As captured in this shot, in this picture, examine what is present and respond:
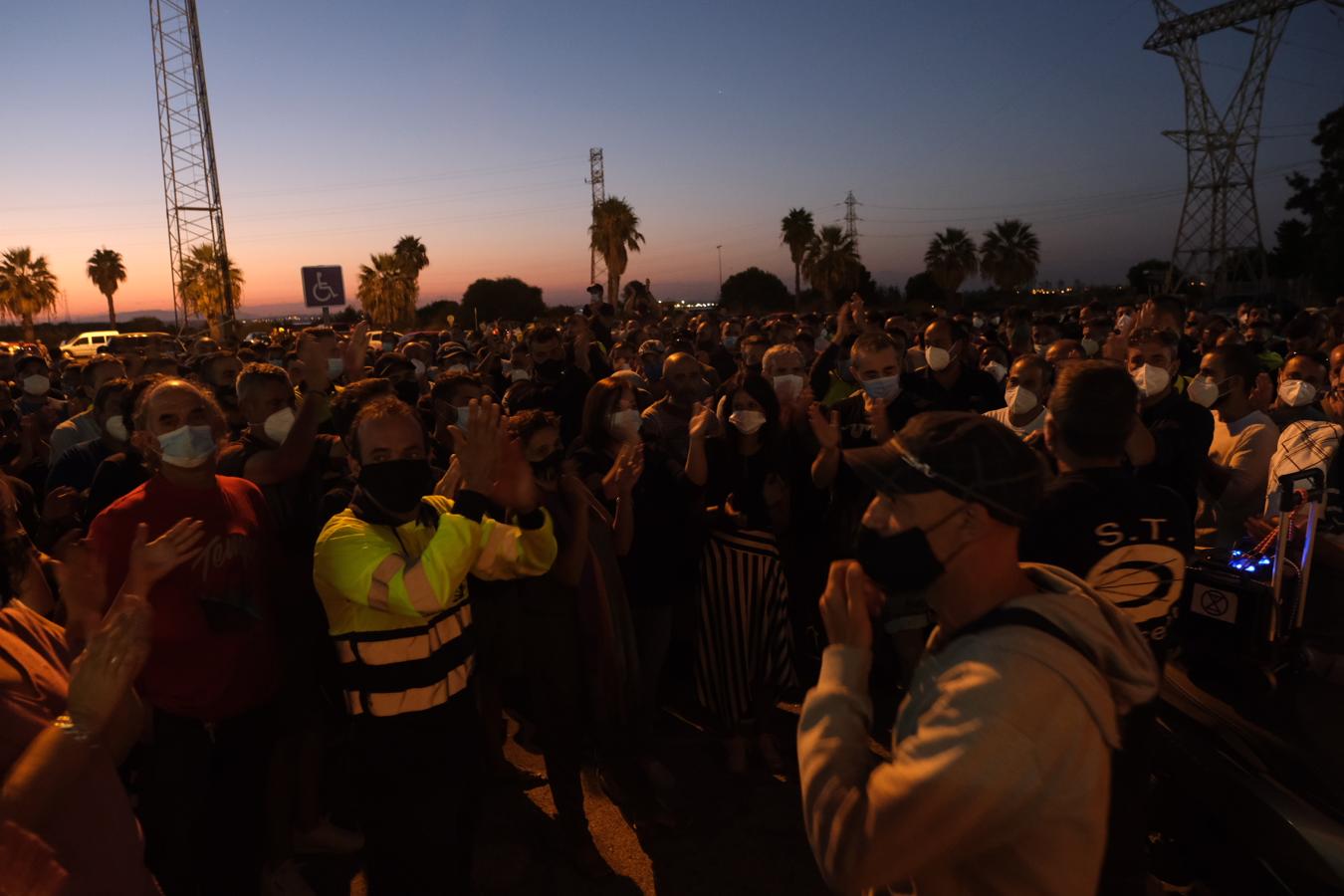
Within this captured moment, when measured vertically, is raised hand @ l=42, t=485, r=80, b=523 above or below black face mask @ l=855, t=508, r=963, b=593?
below

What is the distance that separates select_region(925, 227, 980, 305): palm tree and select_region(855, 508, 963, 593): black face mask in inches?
2023

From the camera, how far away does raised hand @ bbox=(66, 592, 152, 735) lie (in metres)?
1.73

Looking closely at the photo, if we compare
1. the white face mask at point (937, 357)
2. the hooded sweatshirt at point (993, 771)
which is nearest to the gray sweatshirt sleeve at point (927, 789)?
the hooded sweatshirt at point (993, 771)

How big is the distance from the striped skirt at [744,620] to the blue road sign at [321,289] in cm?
1141

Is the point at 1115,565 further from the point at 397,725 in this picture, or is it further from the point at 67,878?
the point at 67,878

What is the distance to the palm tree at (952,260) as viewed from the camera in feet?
162

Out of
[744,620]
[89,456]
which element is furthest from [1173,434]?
[89,456]

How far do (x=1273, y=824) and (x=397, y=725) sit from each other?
2.90m

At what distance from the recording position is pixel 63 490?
12.6ft

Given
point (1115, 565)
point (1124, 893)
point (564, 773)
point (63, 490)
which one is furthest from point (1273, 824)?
point (63, 490)

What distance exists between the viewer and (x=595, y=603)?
3.81 meters

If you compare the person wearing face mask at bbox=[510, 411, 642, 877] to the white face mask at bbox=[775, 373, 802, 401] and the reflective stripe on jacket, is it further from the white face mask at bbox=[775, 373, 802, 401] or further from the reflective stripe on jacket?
the white face mask at bbox=[775, 373, 802, 401]

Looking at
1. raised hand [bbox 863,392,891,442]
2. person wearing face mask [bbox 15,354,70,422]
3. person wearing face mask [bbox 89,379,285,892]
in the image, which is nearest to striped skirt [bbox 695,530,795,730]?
raised hand [bbox 863,392,891,442]

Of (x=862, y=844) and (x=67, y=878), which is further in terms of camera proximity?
(x=67, y=878)
